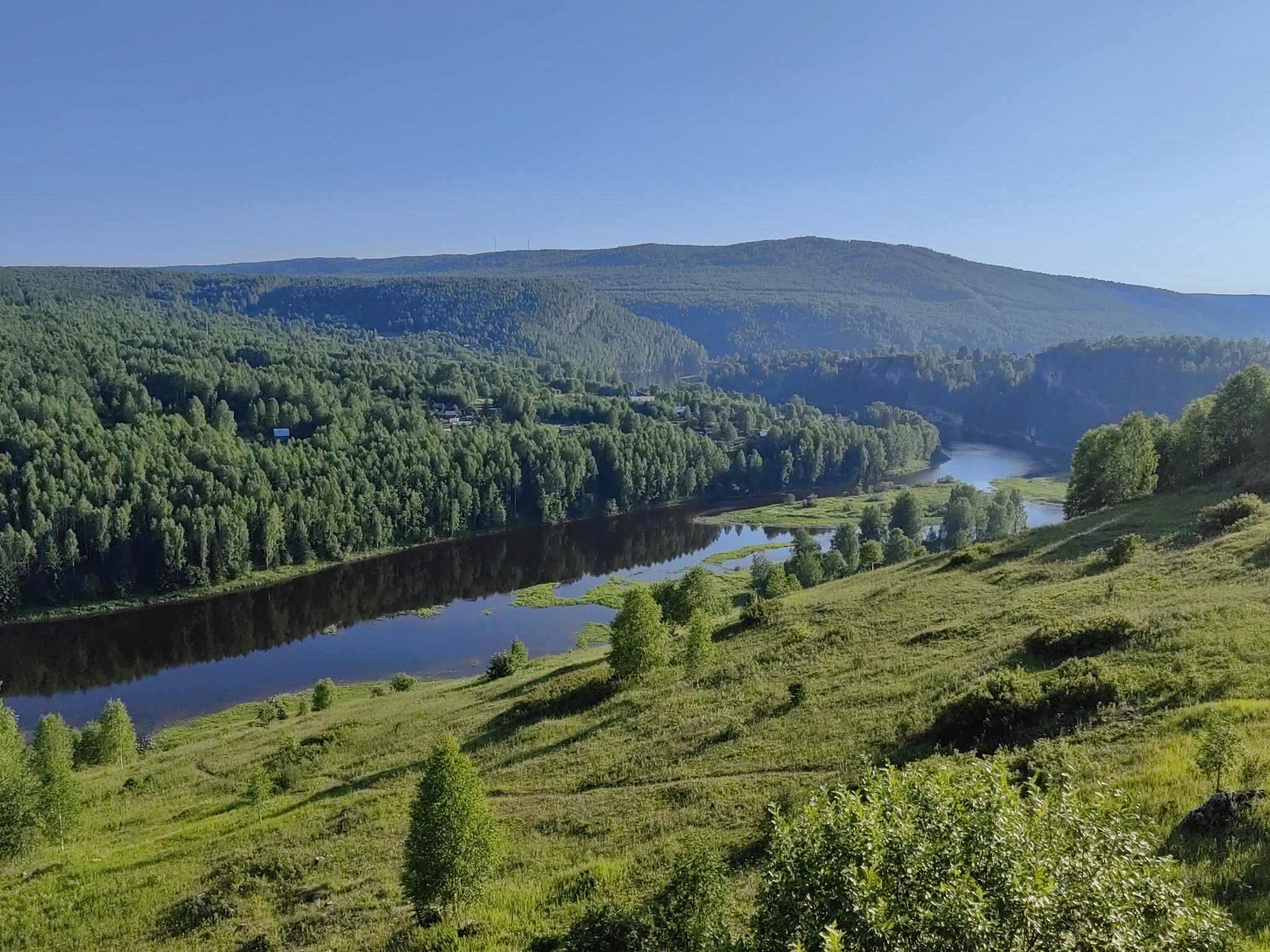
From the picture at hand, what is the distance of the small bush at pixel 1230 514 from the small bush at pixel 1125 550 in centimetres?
472

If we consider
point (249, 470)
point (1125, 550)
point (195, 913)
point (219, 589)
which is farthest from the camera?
point (249, 470)

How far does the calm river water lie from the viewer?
7975 cm

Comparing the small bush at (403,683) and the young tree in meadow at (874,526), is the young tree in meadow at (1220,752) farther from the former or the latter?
the young tree in meadow at (874,526)

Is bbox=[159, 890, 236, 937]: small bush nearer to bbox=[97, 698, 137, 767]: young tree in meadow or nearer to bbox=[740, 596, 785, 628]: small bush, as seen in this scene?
bbox=[97, 698, 137, 767]: young tree in meadow

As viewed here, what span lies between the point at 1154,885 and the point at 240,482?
14016cm

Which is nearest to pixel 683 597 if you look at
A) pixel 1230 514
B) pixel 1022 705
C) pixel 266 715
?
pixel 266 715

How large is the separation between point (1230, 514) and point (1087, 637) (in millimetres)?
26686

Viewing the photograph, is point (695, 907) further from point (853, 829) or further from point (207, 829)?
point (207, 829)

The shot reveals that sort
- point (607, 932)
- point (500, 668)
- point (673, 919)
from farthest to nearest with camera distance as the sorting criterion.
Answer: point (500, 668), point (607, 932), point (673, 919)

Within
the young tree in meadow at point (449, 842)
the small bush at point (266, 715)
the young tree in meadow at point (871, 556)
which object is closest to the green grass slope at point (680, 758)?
the young tree in meadow at point (449, 842)

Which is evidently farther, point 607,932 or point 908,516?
point 908,516

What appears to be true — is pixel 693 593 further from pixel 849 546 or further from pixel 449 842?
pixel 849 546

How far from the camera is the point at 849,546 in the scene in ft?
353

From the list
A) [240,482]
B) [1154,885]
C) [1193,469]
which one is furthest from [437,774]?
[240,482]
